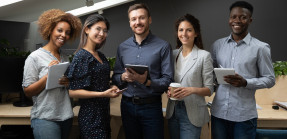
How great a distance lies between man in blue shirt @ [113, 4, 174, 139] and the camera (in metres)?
1.55

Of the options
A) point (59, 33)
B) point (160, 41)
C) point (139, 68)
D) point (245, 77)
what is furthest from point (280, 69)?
point (59, 33)

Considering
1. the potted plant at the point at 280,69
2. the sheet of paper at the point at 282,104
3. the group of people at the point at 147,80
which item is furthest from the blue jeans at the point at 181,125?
the potted plant at the point at 280,69

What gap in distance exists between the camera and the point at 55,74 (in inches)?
55.1

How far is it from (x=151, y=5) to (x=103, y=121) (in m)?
3.90

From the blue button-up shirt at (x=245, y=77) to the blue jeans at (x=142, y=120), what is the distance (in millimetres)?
449

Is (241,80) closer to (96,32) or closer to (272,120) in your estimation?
(272,120)

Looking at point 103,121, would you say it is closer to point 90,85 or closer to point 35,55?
point 90,85

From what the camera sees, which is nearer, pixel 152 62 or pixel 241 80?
pixel 241 80

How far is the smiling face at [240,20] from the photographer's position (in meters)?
1.60

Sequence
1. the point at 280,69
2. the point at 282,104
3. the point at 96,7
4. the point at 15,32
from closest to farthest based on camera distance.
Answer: the point at 282,104, the point at 280,69, the point at 15,32, the point at 96,7

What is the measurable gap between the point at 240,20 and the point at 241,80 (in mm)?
450

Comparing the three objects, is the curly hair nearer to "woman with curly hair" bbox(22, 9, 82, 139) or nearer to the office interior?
"woman with curly hair" bbox(22, 9, 82, 139)

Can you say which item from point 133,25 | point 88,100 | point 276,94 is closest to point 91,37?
point 133,25

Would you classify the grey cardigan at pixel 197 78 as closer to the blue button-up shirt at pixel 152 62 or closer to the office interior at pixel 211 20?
the blue button-up shirt at pixel 152 62
